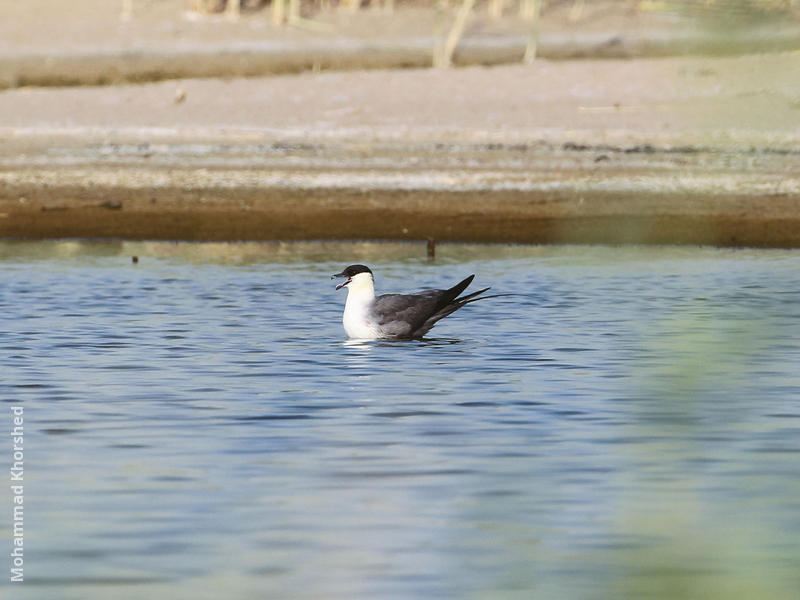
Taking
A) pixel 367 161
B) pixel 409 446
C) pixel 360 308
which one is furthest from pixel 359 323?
pixel 367 161

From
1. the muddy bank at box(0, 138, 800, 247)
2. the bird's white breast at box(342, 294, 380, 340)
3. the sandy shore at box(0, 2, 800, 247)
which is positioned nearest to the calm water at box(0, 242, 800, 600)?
the bird's white breast at box(342, 294, 380, 340)

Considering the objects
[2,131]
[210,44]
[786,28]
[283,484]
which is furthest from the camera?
[210,44]

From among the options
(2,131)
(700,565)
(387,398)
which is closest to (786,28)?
(700,565)

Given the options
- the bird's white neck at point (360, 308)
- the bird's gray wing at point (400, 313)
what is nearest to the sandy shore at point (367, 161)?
the bird's gray wing at point (400, 313)

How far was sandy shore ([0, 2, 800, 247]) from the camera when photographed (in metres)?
18.9

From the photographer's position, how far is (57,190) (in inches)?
803

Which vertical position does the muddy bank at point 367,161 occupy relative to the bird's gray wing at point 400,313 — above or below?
above

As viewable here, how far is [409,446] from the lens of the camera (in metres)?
7.00

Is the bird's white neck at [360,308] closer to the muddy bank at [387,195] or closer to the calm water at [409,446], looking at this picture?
the calm water at [409,446]

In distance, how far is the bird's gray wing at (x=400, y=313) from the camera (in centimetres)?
1073

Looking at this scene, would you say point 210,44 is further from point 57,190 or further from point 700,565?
point 700,565

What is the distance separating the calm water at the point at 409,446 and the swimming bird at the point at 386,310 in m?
0.15

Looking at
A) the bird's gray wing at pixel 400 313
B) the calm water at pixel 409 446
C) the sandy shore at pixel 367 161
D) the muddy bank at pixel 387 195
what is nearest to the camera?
the calm water at pixel 409 446

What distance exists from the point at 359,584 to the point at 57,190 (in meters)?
16.6
